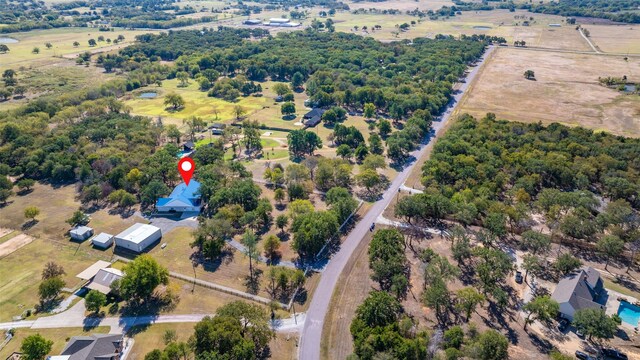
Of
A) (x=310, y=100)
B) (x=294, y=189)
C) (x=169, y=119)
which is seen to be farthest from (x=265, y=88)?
(x=294, y=189)

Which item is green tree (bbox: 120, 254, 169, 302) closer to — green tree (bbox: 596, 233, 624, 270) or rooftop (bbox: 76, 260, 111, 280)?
rooftop (bbox: 76, 260, 111, 280)

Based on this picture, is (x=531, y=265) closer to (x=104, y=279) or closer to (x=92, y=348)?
(x=92, y=348)

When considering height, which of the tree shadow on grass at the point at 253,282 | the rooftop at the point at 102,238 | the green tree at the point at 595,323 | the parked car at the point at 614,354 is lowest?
the tree shadow on grass at the point at 253,282

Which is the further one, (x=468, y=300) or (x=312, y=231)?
(x=312, y=231)

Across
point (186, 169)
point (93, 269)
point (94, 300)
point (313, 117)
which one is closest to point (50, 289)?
point (93, 269)

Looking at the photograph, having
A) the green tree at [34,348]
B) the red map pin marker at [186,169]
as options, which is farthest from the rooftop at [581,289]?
the red map pin marker at [186,169]

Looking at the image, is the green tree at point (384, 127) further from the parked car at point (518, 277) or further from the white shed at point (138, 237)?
the white shed at point (138, 237)

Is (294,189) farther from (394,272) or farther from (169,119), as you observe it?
(169,119)
